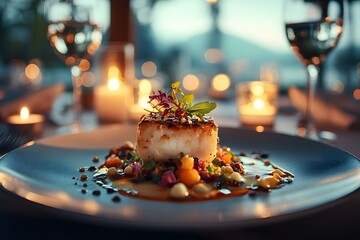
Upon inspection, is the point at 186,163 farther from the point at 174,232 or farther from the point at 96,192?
the point at 174,232

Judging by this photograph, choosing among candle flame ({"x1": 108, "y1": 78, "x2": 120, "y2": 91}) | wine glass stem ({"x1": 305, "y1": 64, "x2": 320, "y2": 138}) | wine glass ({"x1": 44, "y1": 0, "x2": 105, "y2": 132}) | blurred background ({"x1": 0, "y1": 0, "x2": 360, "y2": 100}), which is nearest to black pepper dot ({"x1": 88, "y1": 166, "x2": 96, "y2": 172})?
wine glass ({"x1": 44, "y1": 0, "x2": 105, "y2": 132})

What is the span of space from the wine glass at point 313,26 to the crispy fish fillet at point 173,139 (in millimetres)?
813

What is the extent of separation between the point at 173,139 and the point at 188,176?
0.27 meters

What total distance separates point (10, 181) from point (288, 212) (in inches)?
26.3

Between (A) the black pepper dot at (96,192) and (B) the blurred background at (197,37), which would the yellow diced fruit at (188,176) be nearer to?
(A) the black pepper dot at (96,192)

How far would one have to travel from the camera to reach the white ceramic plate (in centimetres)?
84

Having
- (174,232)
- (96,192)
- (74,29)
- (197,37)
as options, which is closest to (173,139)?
(96,192)

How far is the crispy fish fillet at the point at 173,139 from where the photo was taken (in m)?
1.49

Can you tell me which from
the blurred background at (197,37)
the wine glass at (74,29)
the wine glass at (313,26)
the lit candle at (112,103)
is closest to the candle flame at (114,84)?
the lit candle at (112,103)

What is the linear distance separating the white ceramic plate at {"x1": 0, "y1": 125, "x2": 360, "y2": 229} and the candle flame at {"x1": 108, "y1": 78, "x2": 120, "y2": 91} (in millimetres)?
875

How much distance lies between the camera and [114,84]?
2.78 meters

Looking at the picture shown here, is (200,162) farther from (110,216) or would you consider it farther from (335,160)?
(110,216)

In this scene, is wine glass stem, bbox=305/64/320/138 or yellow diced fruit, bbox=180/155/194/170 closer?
yellow diced fruit, bbox=180/155/194/170

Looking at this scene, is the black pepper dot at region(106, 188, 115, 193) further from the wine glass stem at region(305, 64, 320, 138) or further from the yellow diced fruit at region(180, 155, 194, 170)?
the wine glass stem at region(305, 64, 320, 138)
